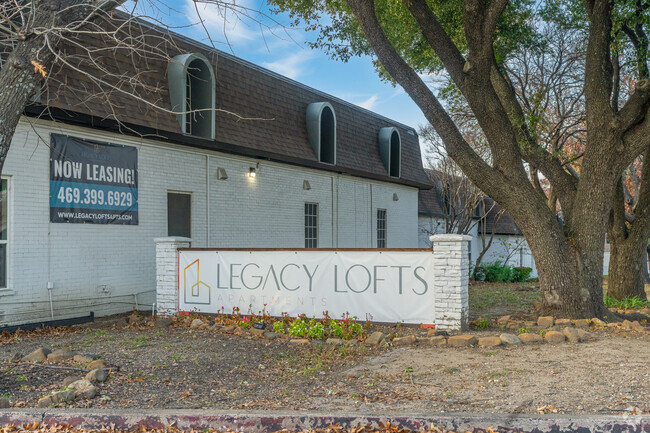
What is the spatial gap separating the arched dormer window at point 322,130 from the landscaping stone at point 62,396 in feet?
39.0

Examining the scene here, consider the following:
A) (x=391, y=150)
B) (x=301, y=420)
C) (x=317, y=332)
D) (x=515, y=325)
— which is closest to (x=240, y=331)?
(x=317, y=332)

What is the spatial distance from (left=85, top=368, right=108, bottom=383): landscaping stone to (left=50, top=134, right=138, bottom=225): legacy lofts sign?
16.6ft

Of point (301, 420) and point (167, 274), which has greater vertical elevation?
point (167, 274)

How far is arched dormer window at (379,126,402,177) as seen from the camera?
2047cm

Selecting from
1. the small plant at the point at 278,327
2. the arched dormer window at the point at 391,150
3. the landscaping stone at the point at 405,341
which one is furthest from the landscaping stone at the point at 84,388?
the arched dormer window at the point at 391,150

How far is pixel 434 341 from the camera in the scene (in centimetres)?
847

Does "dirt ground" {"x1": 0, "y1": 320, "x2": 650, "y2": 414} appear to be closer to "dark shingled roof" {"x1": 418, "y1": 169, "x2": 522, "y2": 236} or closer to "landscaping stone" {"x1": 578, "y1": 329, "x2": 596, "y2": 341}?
"landscaping stone" {"x1": 578, "y1": 329, "x2": 596, "y2": 341}

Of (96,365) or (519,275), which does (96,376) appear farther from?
(519,275)

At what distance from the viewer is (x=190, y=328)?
10.3 metres

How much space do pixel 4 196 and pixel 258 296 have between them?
462 centimetres

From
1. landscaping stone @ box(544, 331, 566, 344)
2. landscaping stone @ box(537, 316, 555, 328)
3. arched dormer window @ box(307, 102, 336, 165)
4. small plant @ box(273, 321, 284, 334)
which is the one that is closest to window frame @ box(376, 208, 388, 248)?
arched dormer window @ box(307, 102, 336, 165)

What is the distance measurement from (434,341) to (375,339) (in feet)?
2.76

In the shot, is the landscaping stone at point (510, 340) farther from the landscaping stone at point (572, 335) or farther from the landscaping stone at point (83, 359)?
the landscaping stone at point (83, 359)

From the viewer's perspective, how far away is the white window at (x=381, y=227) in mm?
21125
